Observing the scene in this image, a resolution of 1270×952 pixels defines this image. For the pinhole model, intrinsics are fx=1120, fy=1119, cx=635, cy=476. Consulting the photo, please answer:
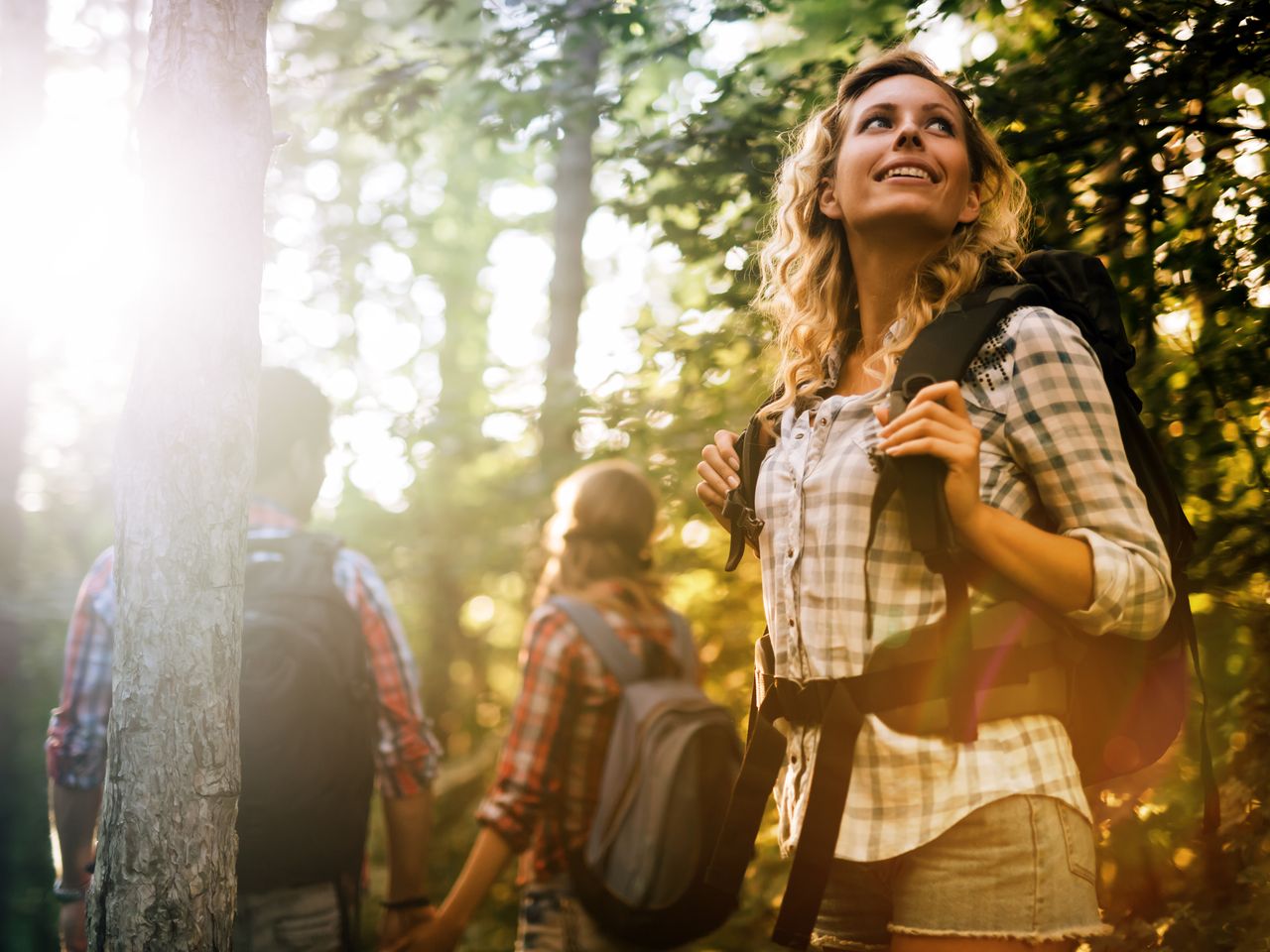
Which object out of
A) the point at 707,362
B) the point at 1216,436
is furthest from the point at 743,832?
the point at 707,362

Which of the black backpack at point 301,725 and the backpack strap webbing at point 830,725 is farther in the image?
the black backpack at point 301,725

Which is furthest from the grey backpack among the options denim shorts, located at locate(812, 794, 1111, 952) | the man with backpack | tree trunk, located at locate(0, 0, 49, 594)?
tree trunk, located at locate(0, 0, 49, 594)

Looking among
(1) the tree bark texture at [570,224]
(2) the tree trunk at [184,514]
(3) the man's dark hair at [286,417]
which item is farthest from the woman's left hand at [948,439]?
(1) the tree bark texture at [570,224]

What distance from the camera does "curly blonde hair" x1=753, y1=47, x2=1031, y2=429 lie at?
85.7 inches

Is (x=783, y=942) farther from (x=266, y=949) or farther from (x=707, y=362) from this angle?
(x=707, y=362)

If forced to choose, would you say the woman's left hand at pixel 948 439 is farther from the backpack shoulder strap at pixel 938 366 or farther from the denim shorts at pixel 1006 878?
the denim shorts at pixel 1006 878

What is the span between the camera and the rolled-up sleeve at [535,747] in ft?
10.8

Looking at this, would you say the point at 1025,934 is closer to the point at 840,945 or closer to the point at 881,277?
the point at 840,945

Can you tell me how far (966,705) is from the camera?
179 cm

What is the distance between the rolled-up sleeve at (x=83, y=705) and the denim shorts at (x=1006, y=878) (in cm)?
250

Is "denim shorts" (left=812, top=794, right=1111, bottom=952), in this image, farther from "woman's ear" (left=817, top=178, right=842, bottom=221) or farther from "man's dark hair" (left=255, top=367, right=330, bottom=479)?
"man's dark hair" (left=255, top=367, right=330, bottom=479)

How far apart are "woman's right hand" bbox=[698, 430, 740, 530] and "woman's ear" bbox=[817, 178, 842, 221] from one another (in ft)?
1.78

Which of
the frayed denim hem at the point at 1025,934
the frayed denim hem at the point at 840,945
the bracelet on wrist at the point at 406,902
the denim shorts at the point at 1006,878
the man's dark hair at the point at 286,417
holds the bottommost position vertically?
the bracelet on wrist at the point at 406,902

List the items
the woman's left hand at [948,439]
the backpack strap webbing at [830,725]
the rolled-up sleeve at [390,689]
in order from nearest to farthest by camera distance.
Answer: the woman's left hand at [948,439]
the backpack strap webbing at [830,725]
the rolled-up sleeve at [390,689]
